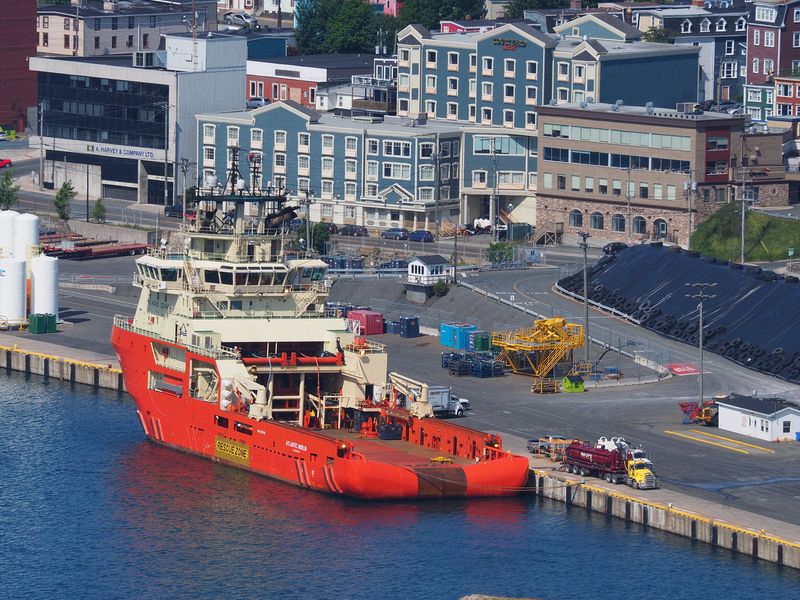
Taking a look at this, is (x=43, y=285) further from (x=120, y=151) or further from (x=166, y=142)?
(x=120, y=151)

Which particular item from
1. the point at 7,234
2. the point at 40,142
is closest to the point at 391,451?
the point at 7,234

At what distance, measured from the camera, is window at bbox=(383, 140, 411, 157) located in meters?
177

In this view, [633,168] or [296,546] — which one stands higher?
[633,168]

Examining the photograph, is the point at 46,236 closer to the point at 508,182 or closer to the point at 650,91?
the point at 508,182

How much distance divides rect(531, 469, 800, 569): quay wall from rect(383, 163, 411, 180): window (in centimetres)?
8317

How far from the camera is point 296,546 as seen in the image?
288 ft

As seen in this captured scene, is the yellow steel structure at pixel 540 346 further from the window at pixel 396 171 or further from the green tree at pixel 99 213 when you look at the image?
the green tree at pixel 99 213

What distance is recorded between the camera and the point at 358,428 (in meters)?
102

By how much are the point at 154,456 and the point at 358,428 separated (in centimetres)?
Answer: 1115

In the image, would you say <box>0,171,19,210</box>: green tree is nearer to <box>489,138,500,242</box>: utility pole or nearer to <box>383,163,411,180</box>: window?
<box>383,163,411,180</box>: window

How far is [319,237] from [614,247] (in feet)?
83.4

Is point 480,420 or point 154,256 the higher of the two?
point 154,256

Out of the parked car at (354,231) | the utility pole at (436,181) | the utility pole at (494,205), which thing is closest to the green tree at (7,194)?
the parked car at (354,231)

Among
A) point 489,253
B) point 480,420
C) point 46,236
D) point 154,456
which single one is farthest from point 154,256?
point 46,236
